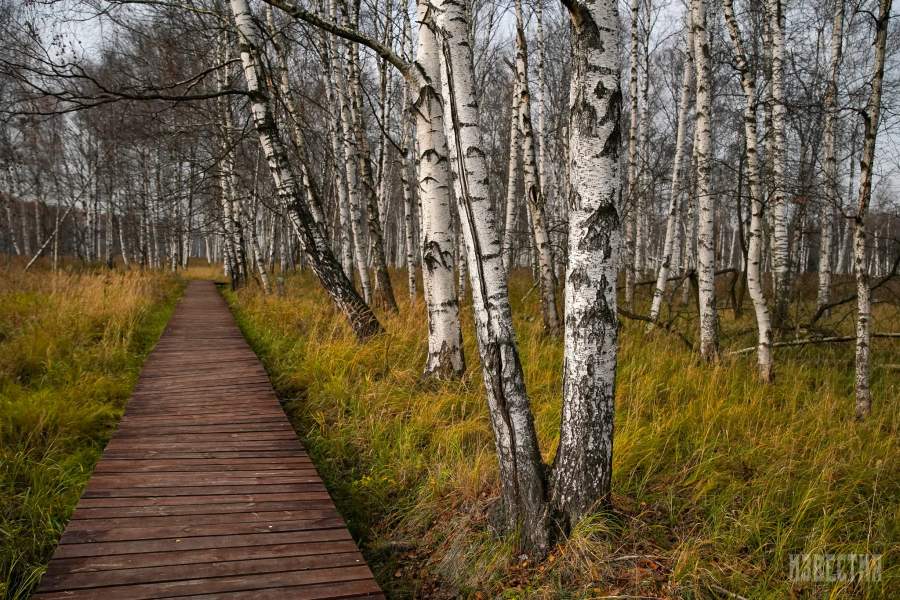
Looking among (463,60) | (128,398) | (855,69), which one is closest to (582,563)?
(463,60)

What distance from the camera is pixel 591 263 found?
2.19m

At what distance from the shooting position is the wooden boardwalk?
90.3 inches

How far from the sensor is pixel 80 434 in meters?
3.98

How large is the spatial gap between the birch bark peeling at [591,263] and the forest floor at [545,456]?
0.88 feet

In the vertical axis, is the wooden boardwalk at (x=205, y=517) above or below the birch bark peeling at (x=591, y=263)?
below

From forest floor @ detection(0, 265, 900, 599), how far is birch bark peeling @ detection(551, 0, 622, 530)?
0.27 meters

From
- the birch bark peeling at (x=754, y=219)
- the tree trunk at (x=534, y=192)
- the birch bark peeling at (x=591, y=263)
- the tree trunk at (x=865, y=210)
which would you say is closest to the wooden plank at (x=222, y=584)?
the birch bark peeling at (x=591, y=263)

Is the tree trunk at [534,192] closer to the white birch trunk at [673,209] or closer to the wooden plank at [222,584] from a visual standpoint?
the white birch trunk at [673,209]

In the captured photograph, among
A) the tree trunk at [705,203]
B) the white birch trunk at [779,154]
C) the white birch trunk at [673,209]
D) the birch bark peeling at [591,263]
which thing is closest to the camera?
the birch bark peeling at [591,263]

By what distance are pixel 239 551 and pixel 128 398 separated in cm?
324

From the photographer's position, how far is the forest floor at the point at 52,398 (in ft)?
9.29

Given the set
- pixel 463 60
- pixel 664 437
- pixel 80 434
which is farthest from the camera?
pixel 80 434

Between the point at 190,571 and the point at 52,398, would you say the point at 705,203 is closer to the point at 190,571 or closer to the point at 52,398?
the point at 190,571

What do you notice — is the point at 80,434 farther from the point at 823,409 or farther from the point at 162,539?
the point at 823,409
